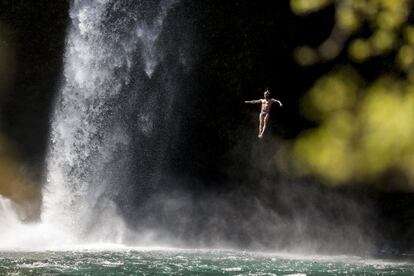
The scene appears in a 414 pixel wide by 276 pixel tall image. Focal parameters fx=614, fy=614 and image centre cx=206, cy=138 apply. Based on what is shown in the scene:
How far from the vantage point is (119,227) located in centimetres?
2288

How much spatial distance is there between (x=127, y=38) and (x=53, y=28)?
5.01 m

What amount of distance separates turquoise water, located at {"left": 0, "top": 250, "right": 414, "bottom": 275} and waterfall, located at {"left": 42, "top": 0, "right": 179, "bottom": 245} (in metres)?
5.52

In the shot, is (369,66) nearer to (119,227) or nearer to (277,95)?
(277,95)

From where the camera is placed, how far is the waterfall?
22.8 metres

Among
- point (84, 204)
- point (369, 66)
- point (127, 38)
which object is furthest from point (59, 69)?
point (369, 66)

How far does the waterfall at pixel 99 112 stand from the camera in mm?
22797

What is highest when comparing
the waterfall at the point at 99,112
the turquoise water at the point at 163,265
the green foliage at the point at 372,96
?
the waterfall at the point at 99,112

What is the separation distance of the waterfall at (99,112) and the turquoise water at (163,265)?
552cm

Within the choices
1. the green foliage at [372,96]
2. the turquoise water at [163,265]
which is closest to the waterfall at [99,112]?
the turquoise water at [163,265]

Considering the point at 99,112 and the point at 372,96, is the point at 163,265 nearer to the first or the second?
the point at 372,96

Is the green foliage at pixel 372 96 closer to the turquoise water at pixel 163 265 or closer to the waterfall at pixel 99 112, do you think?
the turquoise water at pixel 163 265

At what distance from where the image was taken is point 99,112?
23.5 metres

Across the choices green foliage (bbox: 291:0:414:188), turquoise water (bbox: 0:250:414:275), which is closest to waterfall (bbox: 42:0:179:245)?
turquoise water (bbox: 0:250:414:275)

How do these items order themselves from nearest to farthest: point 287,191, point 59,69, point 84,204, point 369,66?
1. point 369,66
2. point 84,204
3. point 287,191
4. point 59,69
